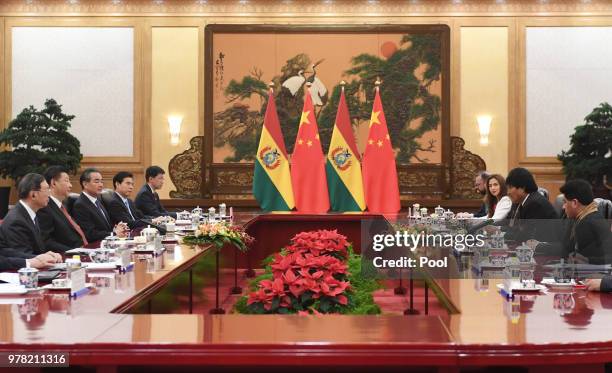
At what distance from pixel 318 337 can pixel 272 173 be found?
295 inches

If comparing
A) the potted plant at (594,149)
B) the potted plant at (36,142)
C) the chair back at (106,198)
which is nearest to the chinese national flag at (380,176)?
the potted plant at (594,149)

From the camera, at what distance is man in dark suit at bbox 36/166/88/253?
5.12m

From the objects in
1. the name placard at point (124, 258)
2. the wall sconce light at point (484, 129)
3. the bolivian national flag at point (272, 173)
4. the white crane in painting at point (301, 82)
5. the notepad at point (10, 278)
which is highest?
the white crane in painting at point (301, 82)

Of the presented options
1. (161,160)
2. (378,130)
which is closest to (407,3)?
(378,130)

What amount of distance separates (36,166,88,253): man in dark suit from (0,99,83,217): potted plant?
178 inches

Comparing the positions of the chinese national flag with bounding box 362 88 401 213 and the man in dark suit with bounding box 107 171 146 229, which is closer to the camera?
the man in dark suit with bounding box 107 171 146 229

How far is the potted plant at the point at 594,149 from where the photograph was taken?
962cm

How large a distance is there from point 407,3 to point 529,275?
811 centimetres

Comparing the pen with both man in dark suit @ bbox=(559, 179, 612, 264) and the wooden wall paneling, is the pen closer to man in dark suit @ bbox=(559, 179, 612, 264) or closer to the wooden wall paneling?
man in dark suit @ bbox=(559, 179, 612, 264)

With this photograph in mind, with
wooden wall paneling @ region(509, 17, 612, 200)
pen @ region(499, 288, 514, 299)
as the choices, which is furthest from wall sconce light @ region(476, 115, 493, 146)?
pen @ region(499, 288, 514, 299)

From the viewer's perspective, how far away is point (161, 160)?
1062 cm

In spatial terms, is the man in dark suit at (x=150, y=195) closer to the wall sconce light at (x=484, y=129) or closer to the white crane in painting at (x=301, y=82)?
the white crane in painting at (x=301, y=82)

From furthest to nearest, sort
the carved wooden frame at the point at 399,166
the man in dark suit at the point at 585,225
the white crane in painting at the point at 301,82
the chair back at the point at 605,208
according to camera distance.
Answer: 1. the white crane in painting at the point at 301,82
2. the carved wooden frame at the point at 399,166
3. the chair back at the point at 605,208
4. the man in dark suit at the point at 585,225

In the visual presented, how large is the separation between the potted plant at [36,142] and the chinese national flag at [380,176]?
150 inches
